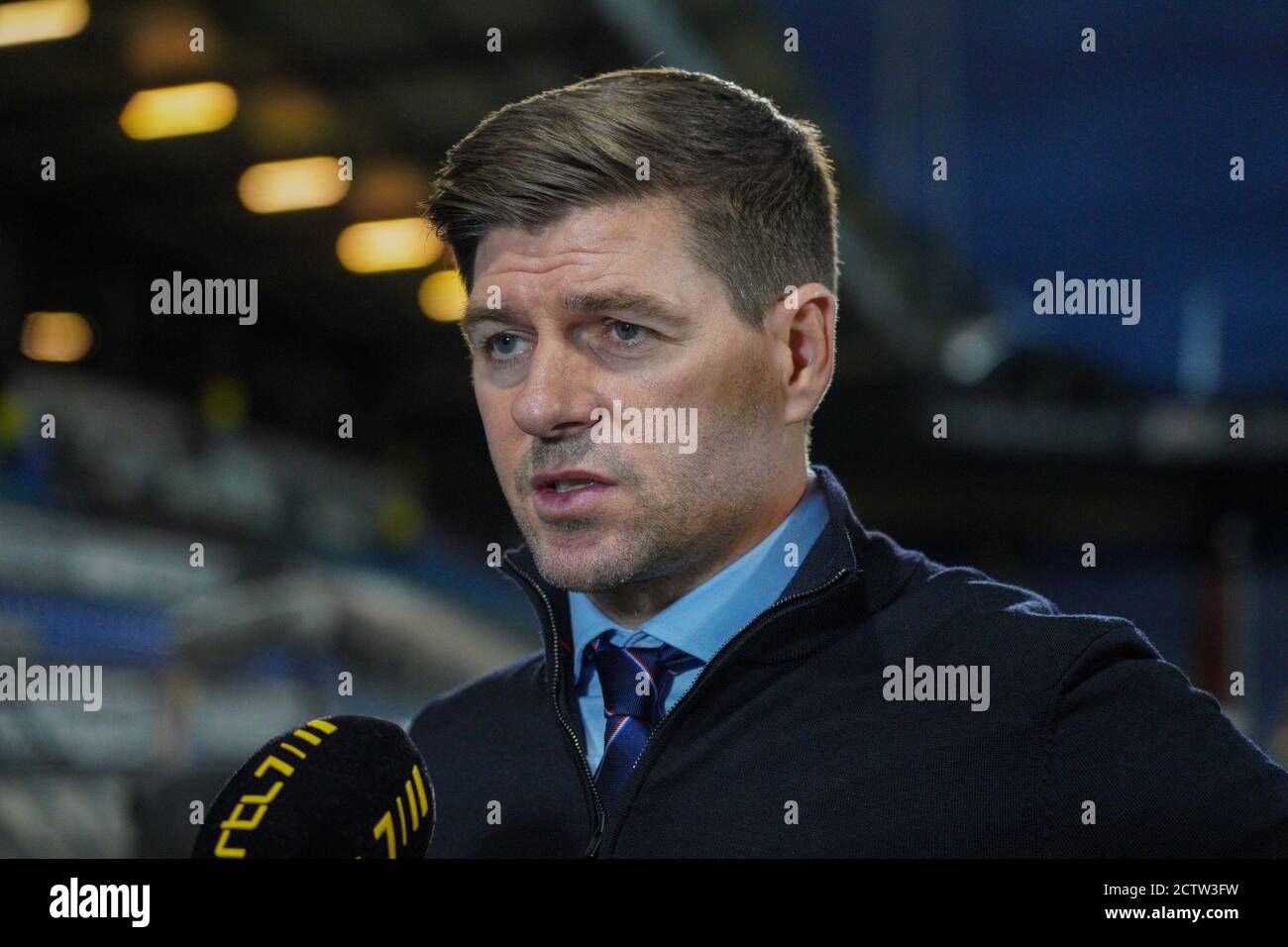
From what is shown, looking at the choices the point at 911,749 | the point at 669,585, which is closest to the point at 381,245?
the point at 669,585

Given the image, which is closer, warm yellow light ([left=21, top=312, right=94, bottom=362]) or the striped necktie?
the striped necktie

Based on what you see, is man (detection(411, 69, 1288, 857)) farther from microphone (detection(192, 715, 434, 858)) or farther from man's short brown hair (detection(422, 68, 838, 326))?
microphone (detection(192, 715, 434, 858))

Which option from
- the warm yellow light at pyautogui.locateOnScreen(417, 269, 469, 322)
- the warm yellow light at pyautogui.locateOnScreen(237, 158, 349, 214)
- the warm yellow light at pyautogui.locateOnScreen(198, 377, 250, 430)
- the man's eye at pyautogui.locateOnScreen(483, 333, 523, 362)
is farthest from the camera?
the warm yellow light at pyautogui.locateOnScreen(198, 377, 250, 430)

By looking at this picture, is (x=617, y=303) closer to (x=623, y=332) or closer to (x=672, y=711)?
(x=623, y=332)

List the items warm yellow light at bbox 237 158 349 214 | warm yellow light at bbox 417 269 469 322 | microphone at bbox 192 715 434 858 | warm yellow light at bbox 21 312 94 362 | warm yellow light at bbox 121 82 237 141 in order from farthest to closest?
warm yellow light at bbox 417 269 469 322
warm yellow light at bbox 21 312 94 362
warm yellow light at bbox 237 158 349 214
warm yellow light at bbox 121 82 237 141
microphone at bbox 192 715 434 858

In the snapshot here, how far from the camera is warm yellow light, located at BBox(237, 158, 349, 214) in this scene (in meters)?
6.43

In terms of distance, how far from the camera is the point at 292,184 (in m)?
6.61

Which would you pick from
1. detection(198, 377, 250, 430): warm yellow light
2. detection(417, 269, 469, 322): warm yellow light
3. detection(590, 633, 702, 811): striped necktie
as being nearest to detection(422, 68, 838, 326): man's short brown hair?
detection(590, 633, 702, 811): striped necktie

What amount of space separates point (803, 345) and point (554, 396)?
1.04ft

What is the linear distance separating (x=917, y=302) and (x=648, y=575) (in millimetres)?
7884

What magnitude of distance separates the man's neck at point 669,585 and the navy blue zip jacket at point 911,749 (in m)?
0.07

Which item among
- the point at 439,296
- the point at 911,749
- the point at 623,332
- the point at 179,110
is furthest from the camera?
the point at 439,296

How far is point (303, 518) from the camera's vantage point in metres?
8.75

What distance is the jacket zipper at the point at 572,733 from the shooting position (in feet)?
4.04
